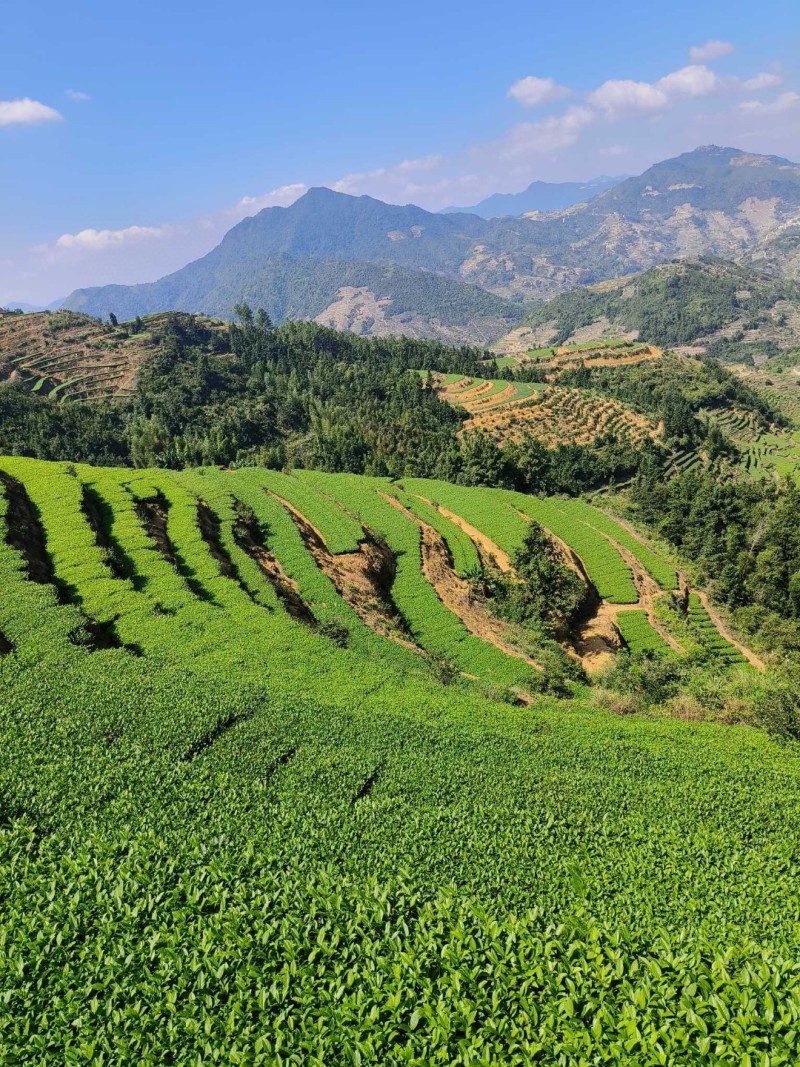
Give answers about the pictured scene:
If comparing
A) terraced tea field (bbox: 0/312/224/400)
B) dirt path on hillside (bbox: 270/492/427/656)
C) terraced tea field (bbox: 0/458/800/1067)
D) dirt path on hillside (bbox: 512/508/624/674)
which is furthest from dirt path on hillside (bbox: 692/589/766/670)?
terraced tea field (bbox: 0/312/224/400)

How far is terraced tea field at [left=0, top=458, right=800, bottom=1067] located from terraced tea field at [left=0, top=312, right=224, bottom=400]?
154666mm

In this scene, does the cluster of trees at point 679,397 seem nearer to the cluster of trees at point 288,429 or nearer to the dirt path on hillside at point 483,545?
the cluster of trees at point 288,429

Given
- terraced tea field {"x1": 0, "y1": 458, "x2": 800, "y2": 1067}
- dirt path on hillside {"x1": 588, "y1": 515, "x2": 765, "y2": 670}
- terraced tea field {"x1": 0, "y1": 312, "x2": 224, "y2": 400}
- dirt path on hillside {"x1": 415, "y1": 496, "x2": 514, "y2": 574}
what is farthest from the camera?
terraced tea field {"x1": 0, "y1": 312, "x2": 224, "y2": 400}

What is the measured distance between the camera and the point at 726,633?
61625 mm

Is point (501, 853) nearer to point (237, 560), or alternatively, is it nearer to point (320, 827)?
point (320, 827)

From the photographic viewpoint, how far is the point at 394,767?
64.3ft

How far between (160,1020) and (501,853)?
8951 mm

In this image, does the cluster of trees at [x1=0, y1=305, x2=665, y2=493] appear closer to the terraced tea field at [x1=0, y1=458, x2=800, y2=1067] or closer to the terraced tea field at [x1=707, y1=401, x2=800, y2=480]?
the terraced tea field at [x1=707, y1=401, x2=800, y2=480]

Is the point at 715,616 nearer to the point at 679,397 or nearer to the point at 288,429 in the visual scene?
the point at 288,429

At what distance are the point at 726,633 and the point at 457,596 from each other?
3382 cm

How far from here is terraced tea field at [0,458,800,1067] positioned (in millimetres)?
8461

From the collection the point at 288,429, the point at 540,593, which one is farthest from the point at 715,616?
the point at 288,429

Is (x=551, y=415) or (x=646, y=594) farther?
(x=551, y=415)

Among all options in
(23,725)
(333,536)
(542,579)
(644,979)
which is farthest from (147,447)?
(644,979)
